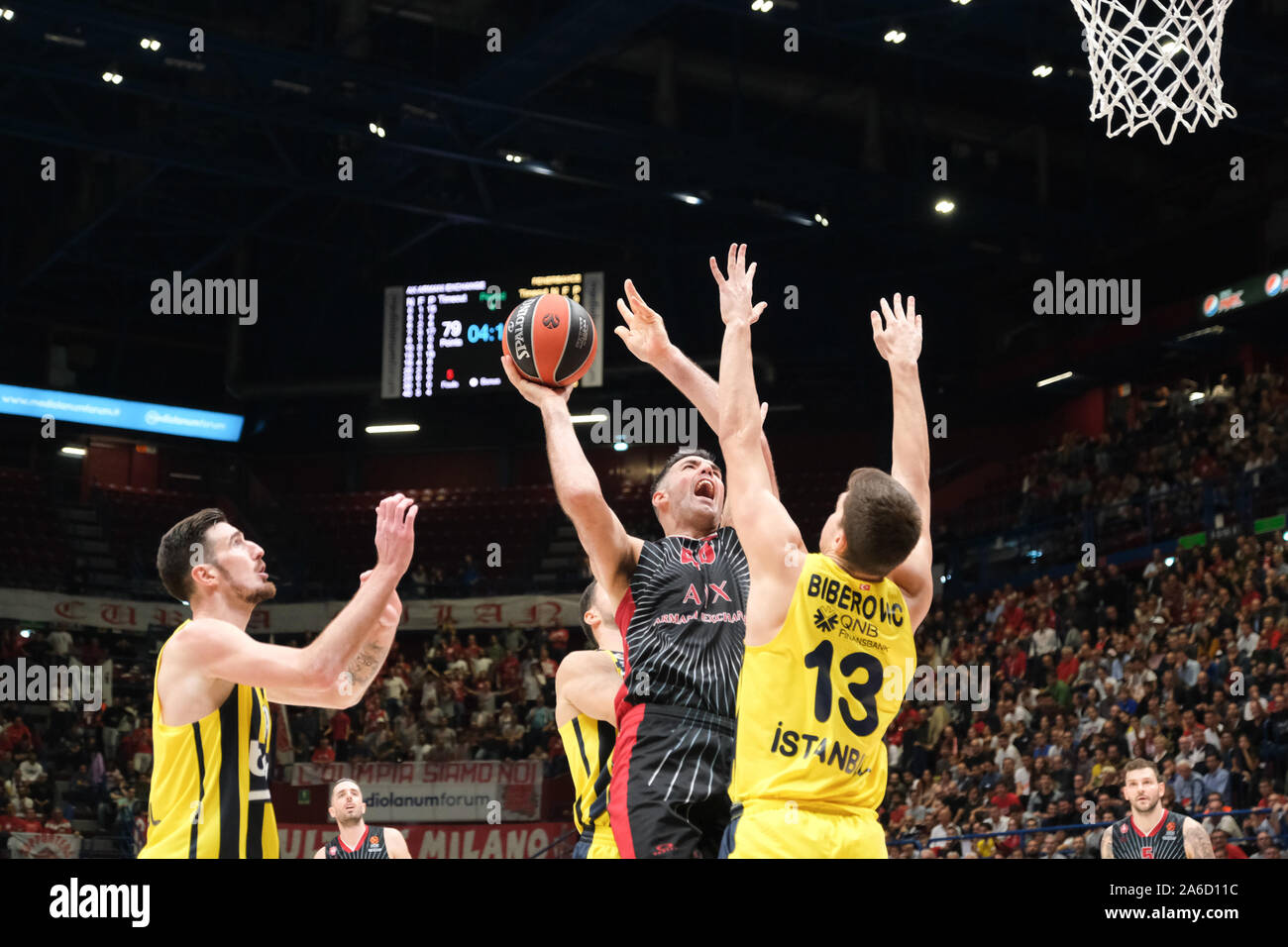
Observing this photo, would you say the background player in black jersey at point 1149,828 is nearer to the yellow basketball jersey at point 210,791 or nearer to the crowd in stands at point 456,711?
the yellow basketball jersey at point 210,791

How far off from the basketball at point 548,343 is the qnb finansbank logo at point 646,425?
1642 centimetres

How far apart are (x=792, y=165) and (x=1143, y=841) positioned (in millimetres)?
12042

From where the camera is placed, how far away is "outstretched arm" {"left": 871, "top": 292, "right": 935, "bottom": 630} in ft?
14.0

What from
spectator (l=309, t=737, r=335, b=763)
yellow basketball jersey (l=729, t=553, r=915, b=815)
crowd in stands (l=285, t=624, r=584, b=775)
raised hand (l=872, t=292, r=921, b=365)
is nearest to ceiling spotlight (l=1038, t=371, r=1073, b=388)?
crowd in stands (l=285, t=624, r=584, b=775)

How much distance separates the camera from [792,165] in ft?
60.8

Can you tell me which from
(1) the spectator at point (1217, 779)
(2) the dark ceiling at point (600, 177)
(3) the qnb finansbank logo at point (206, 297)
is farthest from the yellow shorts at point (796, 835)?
(3) the qnb finansbank logo at point (206, 297)

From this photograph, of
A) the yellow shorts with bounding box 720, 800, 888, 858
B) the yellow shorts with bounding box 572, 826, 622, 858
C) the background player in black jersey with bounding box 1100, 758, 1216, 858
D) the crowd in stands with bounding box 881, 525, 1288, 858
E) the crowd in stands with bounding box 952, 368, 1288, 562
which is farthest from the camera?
the crowd in stands with bounding box 952, 368, 1288, 562

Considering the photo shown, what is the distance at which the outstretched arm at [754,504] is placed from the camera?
3768 millimetres

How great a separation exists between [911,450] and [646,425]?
19505 mm

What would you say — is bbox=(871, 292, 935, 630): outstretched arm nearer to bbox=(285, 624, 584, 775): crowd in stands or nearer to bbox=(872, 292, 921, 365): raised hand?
bbox=(872, 292, 921, 365): raised hand

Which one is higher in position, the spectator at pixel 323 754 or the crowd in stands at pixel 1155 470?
the crowd in stands at pixel 1155 470

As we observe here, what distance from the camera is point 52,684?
20688 mm

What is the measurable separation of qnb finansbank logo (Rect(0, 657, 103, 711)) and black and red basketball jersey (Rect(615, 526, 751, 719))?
17291 millimetres
